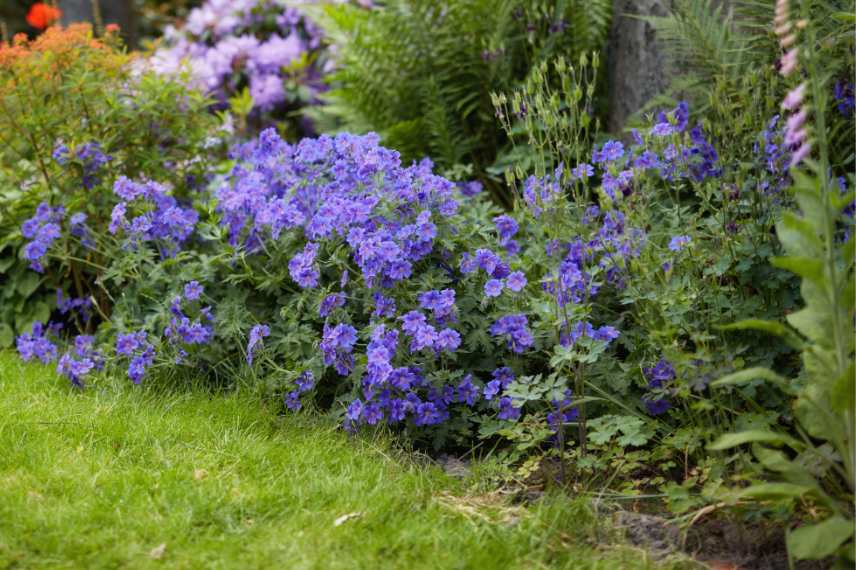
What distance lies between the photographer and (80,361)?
148 inches

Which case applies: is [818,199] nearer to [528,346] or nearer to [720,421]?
[720,421]

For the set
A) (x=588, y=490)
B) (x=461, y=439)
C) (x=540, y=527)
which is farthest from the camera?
(x=461, y=439)

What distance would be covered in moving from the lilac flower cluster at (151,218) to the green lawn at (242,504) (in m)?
0.79

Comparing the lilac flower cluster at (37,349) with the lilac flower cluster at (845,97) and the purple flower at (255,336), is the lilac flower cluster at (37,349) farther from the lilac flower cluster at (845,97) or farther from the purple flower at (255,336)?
the lilac flower cluster at (845,97)

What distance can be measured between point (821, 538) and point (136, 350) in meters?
2.48

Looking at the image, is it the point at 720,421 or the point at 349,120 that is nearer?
the point at 720,421

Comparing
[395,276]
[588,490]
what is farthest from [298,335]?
[588,490]

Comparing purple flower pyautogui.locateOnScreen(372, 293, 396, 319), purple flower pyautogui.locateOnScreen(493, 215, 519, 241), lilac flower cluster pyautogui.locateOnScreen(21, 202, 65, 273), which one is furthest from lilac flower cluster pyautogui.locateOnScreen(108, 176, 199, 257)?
purple flower pyautogui.locateOnScreen(493, 215, 519, 241)

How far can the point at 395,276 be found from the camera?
318 cm

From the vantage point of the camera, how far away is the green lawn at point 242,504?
7.91 ft

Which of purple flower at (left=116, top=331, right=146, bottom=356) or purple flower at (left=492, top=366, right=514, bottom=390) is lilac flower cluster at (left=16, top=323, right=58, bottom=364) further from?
purple flower at (left=492, top=366, right=514, bottom=390)

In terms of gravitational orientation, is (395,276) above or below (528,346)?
above

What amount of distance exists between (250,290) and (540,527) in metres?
1.74

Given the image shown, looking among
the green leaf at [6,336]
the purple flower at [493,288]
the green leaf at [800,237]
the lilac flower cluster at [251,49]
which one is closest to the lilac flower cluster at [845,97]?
the green leaf at [800,237]
